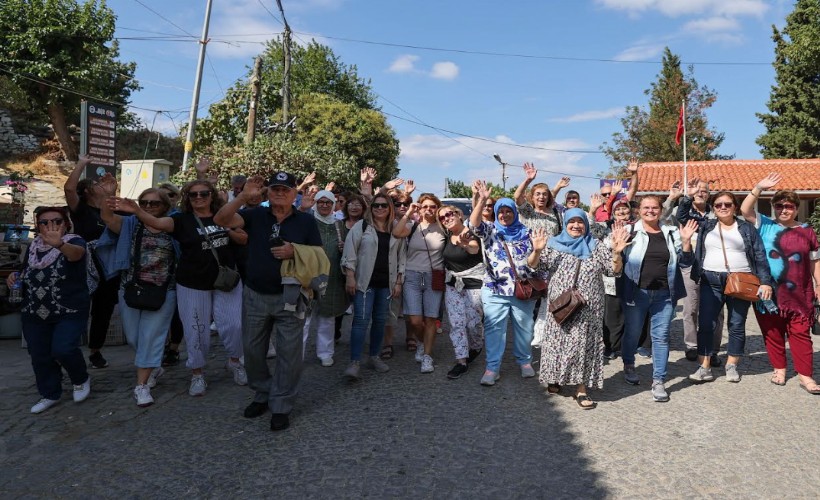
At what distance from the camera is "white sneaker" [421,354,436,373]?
5609 millimetres

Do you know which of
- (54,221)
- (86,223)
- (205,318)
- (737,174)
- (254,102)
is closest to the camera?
(54,221)

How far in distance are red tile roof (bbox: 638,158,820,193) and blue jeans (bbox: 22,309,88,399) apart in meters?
20.2

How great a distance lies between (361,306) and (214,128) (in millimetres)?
19666

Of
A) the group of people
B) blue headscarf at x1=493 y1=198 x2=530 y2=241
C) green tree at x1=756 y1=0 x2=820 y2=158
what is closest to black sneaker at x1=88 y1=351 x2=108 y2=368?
the group of people

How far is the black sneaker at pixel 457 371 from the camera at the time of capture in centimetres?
543

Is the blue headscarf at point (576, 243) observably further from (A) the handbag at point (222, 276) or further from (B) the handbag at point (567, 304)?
(A) the handbag at point (222, 276)

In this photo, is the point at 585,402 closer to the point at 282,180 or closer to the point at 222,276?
the point at 282,180

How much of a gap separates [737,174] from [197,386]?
1015 inches

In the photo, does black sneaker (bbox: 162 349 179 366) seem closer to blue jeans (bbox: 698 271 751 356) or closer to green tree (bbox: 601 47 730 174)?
blue jeans (bbox: 698 271 751 356)

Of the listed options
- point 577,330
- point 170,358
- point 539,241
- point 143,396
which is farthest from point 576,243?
point 170,358

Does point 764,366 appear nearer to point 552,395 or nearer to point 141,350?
point 552,395

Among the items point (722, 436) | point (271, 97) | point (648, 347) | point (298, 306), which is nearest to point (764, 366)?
point (648, 347)

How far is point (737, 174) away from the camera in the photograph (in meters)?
24.5

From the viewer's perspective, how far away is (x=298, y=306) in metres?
4.27
